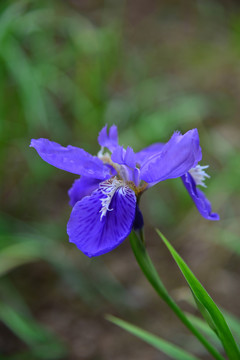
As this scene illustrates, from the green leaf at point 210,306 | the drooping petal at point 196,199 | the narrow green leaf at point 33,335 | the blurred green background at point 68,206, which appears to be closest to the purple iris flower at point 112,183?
the drooping petal at point 196,199

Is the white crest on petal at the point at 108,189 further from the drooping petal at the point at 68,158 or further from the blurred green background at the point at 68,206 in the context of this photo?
the blurred green background at the point at 68,206

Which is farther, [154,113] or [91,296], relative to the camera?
[154,113]

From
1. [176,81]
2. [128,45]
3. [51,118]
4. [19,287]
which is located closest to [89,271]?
[19,287]

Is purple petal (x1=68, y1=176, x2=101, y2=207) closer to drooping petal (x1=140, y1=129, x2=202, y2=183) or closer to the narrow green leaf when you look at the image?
drooping petal (x1=140, y1=129, x2=202, y2=183)

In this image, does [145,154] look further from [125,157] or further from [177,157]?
[177,157]

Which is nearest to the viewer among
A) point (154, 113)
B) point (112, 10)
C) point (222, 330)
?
point (222, 330)

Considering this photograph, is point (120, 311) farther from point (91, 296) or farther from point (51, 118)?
point (51, 118)
